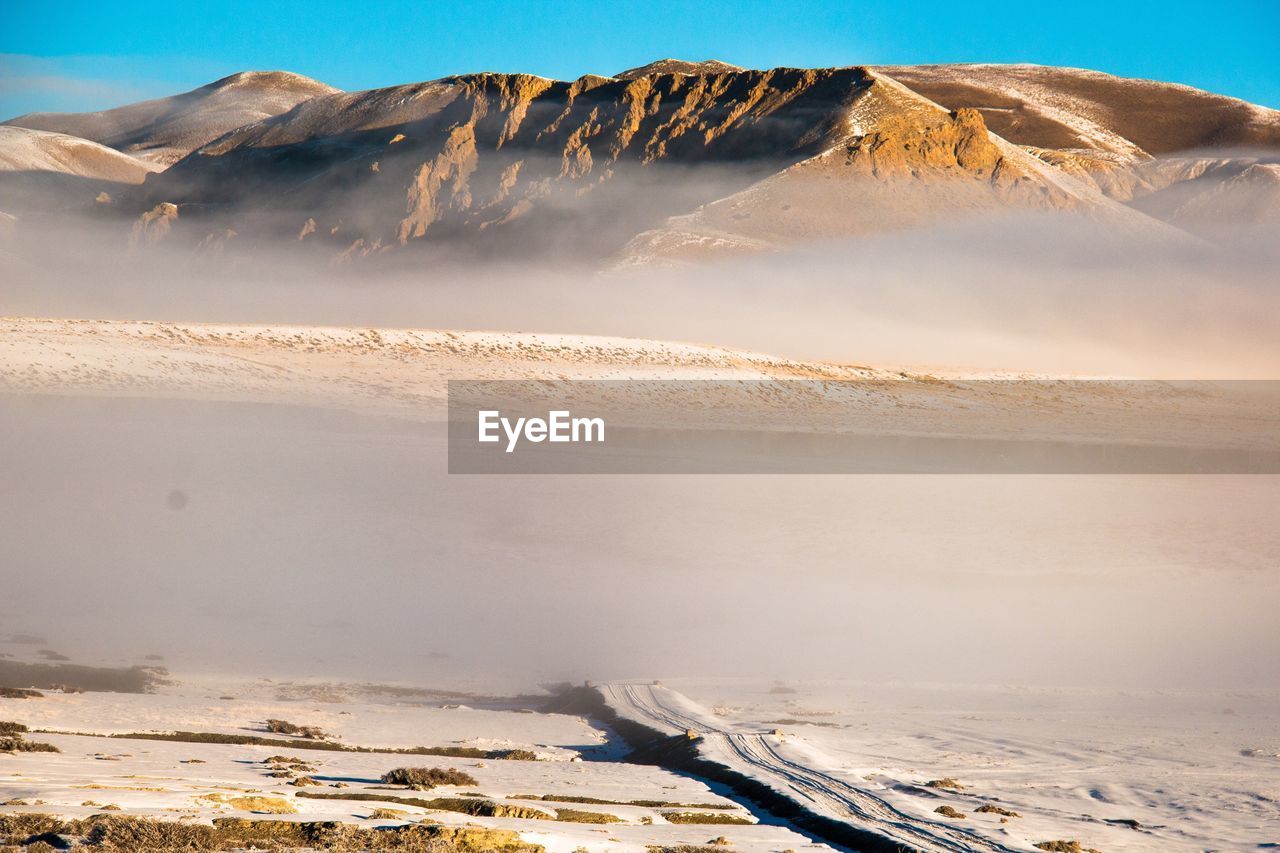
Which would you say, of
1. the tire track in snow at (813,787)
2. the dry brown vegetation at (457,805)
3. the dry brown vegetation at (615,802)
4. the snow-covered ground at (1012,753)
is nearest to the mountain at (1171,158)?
the snow-covered ground at (1012,753)

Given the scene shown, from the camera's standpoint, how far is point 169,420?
27547 mm

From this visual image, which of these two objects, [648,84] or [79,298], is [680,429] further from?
[648,84]

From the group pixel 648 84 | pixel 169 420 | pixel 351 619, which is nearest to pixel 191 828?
pixel 351 619

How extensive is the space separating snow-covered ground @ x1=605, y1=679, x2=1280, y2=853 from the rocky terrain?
67.1 meters

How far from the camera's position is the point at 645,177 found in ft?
396

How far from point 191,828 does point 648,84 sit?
133 m

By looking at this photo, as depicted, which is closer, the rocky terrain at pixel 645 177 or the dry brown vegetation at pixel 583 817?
the dry brown vegetation at pixel 583 817

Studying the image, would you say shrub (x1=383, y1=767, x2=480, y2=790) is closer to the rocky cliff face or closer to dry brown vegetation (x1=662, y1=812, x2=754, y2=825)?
dry brown vegetation (x1=662, y1=812, x2=754, y2=825)

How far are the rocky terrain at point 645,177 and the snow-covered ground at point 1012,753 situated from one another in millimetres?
67111

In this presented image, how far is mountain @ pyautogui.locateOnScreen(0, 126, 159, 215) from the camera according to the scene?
157 meters

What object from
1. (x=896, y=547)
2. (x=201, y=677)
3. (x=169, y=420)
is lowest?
(x=201, y=677)

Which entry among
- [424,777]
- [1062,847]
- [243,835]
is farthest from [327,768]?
[1062,847]

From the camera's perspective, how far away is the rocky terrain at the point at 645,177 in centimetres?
9562

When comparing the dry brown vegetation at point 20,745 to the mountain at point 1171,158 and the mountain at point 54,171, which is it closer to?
the mountain at point 1171,158
